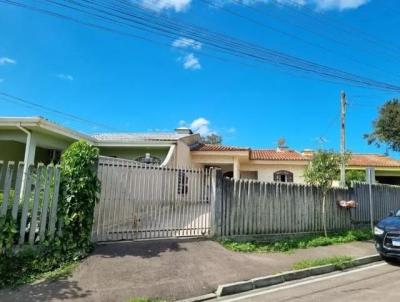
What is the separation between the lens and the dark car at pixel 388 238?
942cm

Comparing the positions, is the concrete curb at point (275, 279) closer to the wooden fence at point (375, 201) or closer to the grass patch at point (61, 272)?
→ the grass patch at point (61, 272)

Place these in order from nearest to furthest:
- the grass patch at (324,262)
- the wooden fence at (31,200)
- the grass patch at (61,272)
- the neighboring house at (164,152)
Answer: the grass patch at (61,272)
the wooden fence at (31,200)
the grass patch at (324,262)
the neighboring house at (164,152)

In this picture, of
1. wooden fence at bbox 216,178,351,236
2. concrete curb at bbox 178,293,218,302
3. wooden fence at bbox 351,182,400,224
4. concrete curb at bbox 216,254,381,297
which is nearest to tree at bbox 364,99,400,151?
wooden fence at bbox 351,182,400,224

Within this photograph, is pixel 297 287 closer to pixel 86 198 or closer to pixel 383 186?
pixel 86 198

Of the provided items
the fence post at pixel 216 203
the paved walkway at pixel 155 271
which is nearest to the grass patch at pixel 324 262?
the paved walkway at pixel 155 271

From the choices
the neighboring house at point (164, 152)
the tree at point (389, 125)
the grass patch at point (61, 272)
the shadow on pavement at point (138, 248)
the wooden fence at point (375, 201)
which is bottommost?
the grass patch at point (61, 272)

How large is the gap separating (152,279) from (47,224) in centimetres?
260

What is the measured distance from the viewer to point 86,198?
26.6 feet

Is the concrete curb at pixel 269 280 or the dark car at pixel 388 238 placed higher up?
the dark car at pixel 388 238

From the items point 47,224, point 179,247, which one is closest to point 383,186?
point 179,247

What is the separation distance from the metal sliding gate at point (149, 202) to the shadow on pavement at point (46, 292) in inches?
79.1

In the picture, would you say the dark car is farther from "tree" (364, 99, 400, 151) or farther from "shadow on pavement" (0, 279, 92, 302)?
"tree" (364, 99, 400, 151)

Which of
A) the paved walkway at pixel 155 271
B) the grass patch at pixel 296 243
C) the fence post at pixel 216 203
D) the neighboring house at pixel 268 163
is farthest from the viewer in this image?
the neighboring house at pixel 268 163

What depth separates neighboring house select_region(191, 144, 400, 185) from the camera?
2017cm
